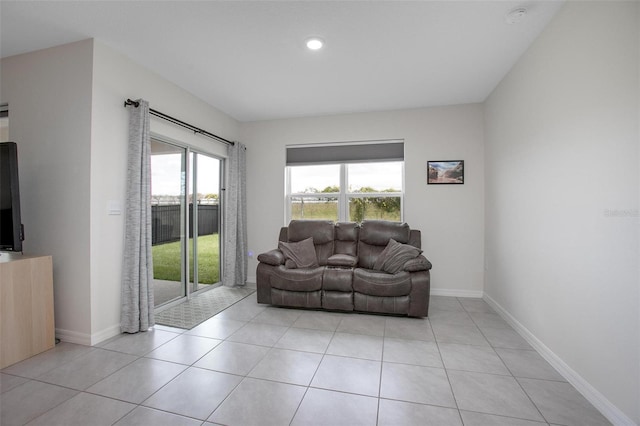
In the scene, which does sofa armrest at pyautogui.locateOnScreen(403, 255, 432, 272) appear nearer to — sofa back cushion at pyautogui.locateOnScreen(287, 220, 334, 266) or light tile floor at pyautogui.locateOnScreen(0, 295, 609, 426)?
light tile floor at pyautogui.locateOnScreen(0, 295, 609, 426)

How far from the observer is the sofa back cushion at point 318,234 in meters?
4.07

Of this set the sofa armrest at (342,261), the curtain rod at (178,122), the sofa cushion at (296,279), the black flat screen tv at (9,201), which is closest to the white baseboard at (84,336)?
the black flat screen tv at (9,201)

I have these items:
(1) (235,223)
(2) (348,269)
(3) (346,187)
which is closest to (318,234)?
(2) (348,269)

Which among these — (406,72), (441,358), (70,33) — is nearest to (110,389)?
(441,358)

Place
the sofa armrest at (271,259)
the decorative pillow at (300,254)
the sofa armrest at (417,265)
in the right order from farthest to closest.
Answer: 1. the decorative pillow at (300,254)
2. the sofa armrest at (271,259)
3. the sofa armrest at (417,265)

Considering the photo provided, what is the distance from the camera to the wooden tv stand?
217 centimetres

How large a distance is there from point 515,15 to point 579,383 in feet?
8.71

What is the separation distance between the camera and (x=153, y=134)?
315cm

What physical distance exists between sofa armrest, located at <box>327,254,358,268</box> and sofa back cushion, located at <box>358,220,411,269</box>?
190 mm

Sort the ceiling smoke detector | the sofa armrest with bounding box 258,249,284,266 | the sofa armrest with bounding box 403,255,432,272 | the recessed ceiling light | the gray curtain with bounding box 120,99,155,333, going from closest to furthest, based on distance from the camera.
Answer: the ceiling smoke detector
the recessed ceiling light
the gray curtain with bounding box 120,99,155,333
the sofa armrest with bounding box 403,255,432,272
the sofa armrest with bounding box 258,249,284,266

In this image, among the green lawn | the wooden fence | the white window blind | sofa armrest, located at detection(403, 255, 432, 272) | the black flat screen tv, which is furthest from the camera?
the white window blind

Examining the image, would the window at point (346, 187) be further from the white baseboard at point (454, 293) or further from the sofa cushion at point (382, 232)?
the white baseboard at point (454, 293)

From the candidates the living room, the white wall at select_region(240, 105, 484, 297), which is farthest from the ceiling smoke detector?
the white wall at select_region(240, 105, 484, 297)

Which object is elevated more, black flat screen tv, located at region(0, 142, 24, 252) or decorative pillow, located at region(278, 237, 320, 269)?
black flat screen tv, located at region(0, 142, 24, 252)
